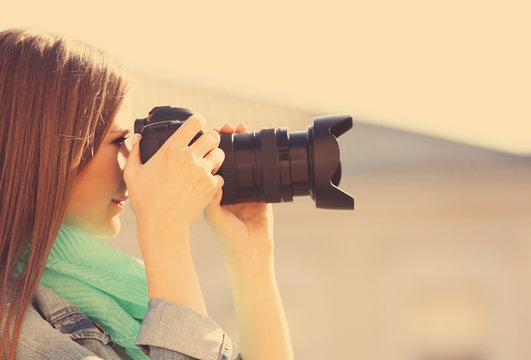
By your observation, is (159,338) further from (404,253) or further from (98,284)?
(404,253)

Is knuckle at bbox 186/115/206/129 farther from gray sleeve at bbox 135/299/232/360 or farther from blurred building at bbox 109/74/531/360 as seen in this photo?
blurred building at bbox 109/74/531/360

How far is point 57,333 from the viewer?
0.92 meters

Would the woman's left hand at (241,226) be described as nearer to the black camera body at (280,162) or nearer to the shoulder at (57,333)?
the black camera body at (280,162)

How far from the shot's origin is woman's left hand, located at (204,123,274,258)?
48.1 inches

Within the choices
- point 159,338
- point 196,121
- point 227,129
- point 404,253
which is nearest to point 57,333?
point 159,338

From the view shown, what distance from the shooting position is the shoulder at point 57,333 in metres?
0.90

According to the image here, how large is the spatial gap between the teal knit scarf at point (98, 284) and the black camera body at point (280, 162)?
8.9 inches

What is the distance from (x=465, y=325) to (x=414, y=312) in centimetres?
52

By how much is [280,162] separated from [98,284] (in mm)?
382

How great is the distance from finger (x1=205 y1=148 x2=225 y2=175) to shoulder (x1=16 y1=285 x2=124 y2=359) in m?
0.31

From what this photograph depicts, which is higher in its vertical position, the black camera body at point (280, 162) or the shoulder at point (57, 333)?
the black camera body at point (280, 162)

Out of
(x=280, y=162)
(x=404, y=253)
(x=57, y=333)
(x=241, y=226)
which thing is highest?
(x=280, y=162)

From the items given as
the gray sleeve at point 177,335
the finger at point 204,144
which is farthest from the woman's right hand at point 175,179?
the gray sleeve at point 177,335

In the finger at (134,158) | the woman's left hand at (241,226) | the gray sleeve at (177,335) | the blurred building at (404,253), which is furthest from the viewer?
the blurred building at (404,253)
